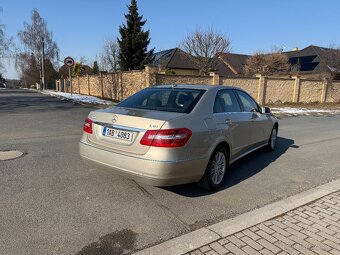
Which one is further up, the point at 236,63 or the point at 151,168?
the point at 236,63

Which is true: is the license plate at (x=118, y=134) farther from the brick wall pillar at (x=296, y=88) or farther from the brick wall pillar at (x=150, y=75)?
the brick wall pillar at (x=296, y=88)

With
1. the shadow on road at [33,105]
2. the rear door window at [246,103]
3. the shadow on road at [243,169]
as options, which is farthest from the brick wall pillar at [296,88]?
the rear door window at [246,103]

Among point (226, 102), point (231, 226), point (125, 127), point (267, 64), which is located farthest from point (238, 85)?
point (267, 64)

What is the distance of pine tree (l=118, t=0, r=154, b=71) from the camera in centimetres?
2916

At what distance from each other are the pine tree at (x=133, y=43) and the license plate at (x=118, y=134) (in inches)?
1015

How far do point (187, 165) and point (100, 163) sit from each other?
1.20 metres

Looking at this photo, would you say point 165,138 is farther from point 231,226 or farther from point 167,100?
point 231,226

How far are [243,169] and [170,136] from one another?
8.10 feet

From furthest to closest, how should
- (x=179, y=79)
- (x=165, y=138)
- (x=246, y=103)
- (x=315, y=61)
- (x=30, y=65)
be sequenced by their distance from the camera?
(x=30, y=65) → (x=315, y=61) → (x=179, y=79) → (x=246, y=103) → (x=165, y=138)

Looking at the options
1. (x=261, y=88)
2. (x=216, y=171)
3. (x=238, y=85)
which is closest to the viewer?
(x=216, y=171)

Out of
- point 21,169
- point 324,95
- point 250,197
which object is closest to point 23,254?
point 21,169

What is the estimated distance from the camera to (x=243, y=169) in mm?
5312

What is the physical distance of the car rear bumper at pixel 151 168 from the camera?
3.38m

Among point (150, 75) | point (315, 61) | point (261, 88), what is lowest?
point (261, 88)
